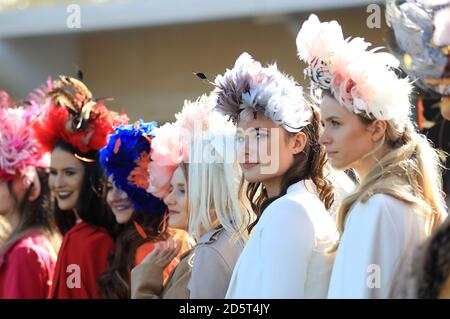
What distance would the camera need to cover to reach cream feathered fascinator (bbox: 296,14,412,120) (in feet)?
11.1

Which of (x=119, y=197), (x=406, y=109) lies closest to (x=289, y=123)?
(x=406, y=109)

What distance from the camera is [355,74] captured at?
342cm

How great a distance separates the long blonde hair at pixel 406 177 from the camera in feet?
10.6

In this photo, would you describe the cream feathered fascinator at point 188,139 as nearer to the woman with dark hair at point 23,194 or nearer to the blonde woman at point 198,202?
the blonde woman at point 198,202

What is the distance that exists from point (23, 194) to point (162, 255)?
1.22 m

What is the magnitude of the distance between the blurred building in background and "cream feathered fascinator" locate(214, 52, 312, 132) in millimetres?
5327

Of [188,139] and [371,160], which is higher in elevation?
[188,139]

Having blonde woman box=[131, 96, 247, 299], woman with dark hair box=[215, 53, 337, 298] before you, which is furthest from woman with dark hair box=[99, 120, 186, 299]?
woman with dark hair box=[215, 53, 337, 298]

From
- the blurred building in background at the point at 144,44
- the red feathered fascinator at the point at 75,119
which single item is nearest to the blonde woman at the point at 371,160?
the red feathered fascinator at the point at 75,119

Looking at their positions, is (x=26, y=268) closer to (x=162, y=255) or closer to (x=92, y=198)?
(x=92, y=198)

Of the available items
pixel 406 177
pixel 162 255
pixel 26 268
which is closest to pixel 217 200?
pixel 162 255

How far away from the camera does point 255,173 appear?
366 cm

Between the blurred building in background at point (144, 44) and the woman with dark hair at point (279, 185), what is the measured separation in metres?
5.34

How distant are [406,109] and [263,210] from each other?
69 cm
